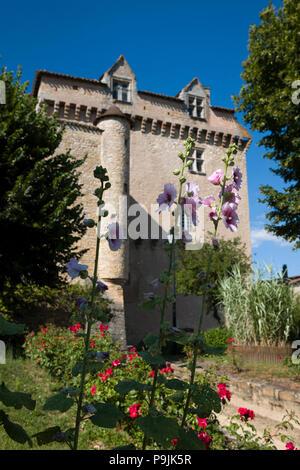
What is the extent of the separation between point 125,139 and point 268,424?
15208 millimetres

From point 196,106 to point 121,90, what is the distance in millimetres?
5529

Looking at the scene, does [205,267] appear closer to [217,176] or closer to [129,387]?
[217,176]

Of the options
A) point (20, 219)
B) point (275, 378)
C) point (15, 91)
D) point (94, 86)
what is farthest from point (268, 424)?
point (94, 86)

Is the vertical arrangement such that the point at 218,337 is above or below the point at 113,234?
below

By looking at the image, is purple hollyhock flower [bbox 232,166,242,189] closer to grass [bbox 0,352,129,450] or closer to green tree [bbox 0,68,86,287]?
grass [bbox 0,352,129,450]

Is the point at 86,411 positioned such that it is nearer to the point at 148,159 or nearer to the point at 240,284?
the point at 240,284

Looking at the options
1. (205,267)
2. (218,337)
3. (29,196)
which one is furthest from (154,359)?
(205,267)

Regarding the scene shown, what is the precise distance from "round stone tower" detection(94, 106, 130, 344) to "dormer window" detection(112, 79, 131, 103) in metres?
3.39

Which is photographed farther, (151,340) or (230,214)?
(230,214)

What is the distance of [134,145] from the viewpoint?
21.6 metres

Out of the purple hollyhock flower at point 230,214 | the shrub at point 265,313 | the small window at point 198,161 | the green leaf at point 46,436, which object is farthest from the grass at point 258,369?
the small window at point 198,161

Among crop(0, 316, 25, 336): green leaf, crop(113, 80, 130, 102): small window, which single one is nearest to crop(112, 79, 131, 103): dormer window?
crop(113, 80, 130, 102): small window

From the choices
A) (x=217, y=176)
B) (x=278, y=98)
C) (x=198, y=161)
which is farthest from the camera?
(x=198, y=161)

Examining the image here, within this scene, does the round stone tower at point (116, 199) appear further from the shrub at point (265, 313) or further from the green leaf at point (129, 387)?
the green leaf at point (129, 387)
